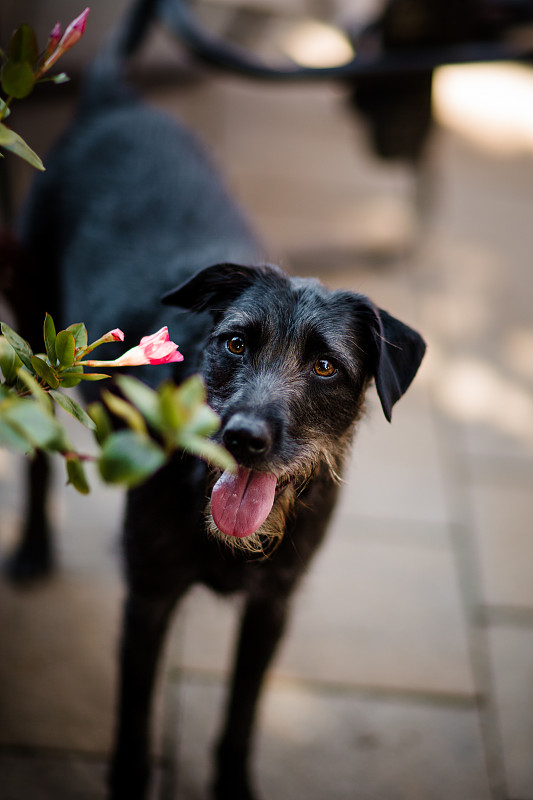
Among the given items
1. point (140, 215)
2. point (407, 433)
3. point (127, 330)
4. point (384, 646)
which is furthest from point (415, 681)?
point (140, 215)

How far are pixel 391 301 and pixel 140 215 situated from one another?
6.99 ft

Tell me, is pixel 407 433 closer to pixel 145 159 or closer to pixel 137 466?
pixel 145 159

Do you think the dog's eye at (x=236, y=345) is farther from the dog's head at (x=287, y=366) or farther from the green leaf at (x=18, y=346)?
the green leaf at (x=18, y=346)

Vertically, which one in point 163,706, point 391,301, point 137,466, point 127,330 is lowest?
point 163,706

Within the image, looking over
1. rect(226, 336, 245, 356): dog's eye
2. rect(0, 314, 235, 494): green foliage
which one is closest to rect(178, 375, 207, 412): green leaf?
rect(0, 314, 235, 494): green foliage

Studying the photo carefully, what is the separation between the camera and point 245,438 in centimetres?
140

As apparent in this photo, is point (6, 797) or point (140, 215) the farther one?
point (140, 215)

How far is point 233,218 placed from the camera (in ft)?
8.13

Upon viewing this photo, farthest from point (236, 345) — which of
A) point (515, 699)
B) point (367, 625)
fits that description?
point (515, 699)

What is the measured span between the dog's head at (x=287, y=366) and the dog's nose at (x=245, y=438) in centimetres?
4

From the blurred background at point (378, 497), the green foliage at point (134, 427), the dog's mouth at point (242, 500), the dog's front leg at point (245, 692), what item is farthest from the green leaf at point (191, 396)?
the dog's front leg at point (245, 692)

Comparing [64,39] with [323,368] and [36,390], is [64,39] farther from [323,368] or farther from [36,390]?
[323,368]

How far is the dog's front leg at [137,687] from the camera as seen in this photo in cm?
197

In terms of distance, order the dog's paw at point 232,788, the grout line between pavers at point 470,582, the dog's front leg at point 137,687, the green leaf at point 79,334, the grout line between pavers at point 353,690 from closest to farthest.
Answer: the green leaf at point 79,334 < the dog's front leg at point 137,687 < the dog's paw at point 232,788 < the grout line between pavers at point 470,582 < the grout line between pavers at point 353,690
